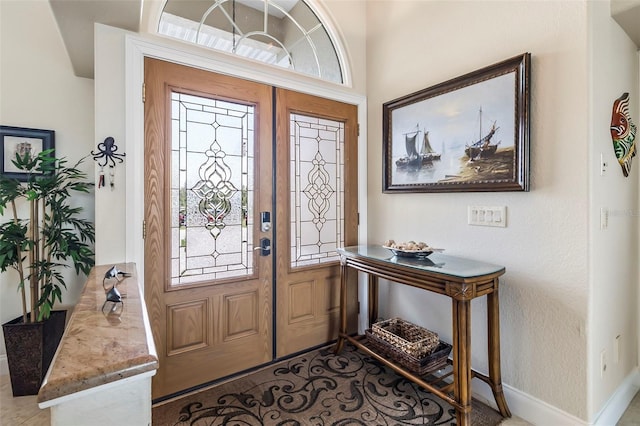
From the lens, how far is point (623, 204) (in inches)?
74.8

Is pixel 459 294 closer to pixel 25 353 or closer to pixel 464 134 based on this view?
A: pixel 464 134

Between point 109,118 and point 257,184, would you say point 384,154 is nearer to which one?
point 257,184

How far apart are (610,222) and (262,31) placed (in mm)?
2645

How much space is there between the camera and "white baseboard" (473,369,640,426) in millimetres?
1679

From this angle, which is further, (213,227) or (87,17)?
(213,227)

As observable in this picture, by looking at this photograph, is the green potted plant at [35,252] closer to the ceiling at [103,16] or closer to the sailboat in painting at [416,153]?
the ceiling at [103,16]

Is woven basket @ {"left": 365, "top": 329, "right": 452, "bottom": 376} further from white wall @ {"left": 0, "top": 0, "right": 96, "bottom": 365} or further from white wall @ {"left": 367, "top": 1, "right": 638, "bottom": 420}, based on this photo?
white wall @ {"left": 0, "top": 0, "right": 96, "bottom": 365}

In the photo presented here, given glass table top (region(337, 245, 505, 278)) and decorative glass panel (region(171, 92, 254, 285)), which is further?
decorative glass panel (region(171, 92, 254, 285))

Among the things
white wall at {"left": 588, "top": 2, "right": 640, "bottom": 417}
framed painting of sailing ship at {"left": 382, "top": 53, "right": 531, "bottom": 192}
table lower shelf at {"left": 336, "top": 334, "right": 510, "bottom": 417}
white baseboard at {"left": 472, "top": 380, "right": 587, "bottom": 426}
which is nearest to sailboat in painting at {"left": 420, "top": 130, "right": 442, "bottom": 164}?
framed painting of sailing ship at {"left": 382, "top": 53, "right": 531, "bottom": 192}

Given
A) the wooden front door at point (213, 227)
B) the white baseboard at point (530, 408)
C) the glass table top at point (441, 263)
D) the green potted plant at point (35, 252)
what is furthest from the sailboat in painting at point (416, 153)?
the green potted plant at point (35, 252)

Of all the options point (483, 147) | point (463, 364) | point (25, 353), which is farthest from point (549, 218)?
point (25, 353)

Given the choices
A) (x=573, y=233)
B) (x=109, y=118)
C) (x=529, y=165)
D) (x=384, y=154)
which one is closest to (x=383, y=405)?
(x=573, y=233)

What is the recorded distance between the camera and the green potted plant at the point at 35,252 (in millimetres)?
1962

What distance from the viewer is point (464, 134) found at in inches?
81.9
